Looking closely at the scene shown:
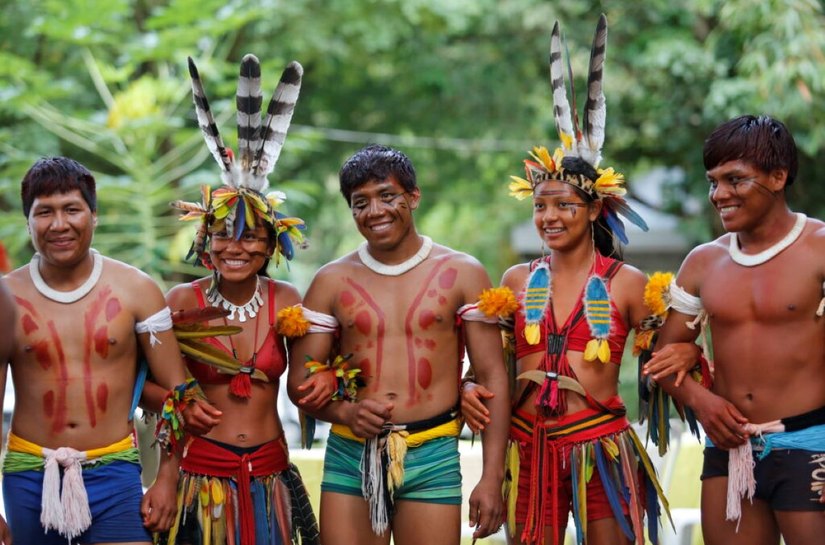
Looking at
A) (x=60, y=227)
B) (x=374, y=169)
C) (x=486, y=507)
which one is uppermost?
(x=374, y=169)

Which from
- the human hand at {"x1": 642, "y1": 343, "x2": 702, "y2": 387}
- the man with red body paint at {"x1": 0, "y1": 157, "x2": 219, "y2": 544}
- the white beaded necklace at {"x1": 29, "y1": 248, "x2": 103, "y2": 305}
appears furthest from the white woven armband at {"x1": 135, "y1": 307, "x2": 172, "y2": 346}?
the human hand at {"x1": 642, "y1": 343, "x2": 702, "y2": 387}

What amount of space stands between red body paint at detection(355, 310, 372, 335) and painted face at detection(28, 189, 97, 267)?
43.6 inches

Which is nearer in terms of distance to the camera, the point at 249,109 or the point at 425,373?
the point at 425,373

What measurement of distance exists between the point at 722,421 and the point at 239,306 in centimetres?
199

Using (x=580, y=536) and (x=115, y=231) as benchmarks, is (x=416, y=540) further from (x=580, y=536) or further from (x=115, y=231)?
(x=115, y=231)

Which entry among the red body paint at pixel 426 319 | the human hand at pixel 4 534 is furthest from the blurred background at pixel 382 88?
the human hand at pixel 4 534

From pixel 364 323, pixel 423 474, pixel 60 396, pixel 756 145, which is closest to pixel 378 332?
pixel 364 323

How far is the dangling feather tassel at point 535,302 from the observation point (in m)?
4.57

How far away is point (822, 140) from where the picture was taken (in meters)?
10.2

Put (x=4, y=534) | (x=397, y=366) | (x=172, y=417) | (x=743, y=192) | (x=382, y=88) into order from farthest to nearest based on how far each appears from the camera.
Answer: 1. (x=382, y=88)
2. (x=397, y=366)
3. (x=172, y=417)
4. (x=743, y=192)
5. (x=4, y=534)

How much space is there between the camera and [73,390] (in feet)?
13.9

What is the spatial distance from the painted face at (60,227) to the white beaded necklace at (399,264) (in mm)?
1128

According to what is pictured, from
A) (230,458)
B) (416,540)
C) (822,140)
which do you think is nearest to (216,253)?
(230,458)

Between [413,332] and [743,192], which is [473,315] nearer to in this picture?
[413,332]
